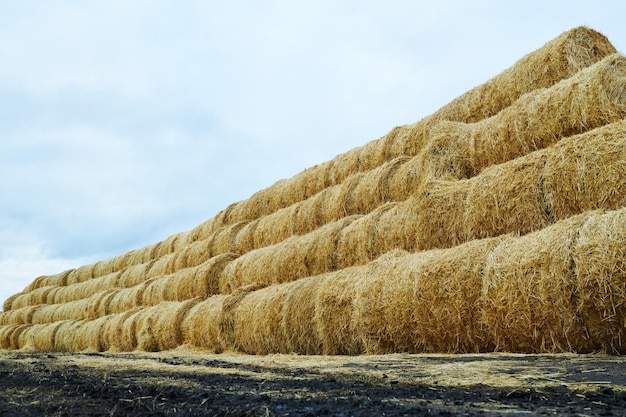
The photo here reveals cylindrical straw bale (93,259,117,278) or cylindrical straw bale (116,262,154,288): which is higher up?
cylindrical straw bale (93,259,117,278)

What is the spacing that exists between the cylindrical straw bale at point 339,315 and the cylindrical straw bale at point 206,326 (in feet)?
8.79

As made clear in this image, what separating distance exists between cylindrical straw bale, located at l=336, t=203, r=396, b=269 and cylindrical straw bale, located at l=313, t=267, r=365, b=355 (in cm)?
80

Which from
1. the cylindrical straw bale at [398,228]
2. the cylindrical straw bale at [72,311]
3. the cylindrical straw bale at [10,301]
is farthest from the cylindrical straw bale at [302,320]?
the cylindrical straw bale at [10,301]

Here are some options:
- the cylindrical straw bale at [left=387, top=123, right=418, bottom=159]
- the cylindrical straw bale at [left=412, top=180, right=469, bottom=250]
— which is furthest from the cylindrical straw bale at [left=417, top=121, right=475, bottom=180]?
the cylindrical straw bale at [left=387, top=123, right=418, bottom=159]

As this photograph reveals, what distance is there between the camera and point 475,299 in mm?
5363

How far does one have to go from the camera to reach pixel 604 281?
13.8ft

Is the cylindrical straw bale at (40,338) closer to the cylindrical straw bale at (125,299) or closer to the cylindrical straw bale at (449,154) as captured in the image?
the cylindrical straw bale at (125,299)

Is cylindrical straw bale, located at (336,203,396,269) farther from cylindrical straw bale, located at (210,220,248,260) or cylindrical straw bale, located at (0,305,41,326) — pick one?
cylindrical straw bale, located at (0,305,41,326)

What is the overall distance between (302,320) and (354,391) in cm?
483

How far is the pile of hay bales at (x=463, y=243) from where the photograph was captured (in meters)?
4.65

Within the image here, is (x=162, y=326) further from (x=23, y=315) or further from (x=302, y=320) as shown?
(x=23, y=315)

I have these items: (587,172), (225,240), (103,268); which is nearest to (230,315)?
(225,240)

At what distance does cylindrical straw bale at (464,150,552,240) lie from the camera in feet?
19.0

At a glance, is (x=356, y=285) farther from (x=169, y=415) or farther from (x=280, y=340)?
(x=169, y=415)
